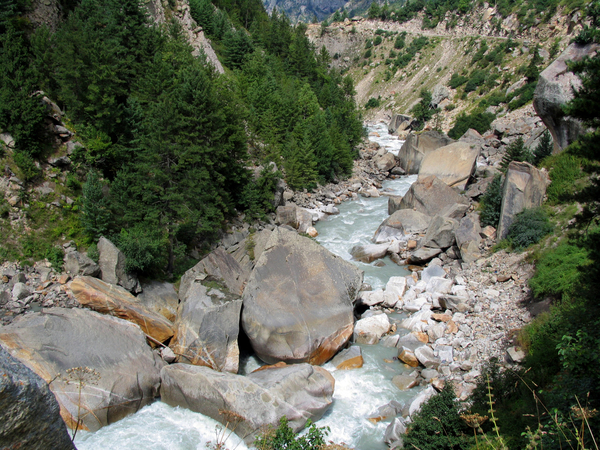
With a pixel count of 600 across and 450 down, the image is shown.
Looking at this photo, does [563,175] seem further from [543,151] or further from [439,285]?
[439,285]

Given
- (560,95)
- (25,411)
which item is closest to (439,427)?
(25,411)

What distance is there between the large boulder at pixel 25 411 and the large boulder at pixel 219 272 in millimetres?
14639

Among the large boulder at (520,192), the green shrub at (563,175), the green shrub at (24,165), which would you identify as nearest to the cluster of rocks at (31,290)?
the green shrub at (24,165)

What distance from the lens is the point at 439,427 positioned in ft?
33.3

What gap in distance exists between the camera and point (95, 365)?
1388 cm

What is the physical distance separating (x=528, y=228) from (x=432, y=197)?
10.1 metres

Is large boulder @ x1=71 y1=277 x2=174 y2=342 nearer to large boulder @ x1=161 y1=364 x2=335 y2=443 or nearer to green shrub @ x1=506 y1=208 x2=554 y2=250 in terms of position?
large boulder @ x1=161 y1=364 x2=335 y2=443

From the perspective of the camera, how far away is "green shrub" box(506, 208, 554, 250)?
21.3m

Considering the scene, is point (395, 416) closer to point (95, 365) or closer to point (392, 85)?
point (95, 365)

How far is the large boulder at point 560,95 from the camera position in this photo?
2439cm

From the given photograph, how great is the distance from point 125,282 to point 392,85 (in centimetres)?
8683

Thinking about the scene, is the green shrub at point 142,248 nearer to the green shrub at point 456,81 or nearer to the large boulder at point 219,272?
the large boulder at point 219,272

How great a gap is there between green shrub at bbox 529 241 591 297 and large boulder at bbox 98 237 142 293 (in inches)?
775

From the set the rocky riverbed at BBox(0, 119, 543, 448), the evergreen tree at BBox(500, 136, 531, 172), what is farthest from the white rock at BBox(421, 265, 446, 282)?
the evergreen tree at BBox(500, 136, 531, 172)
